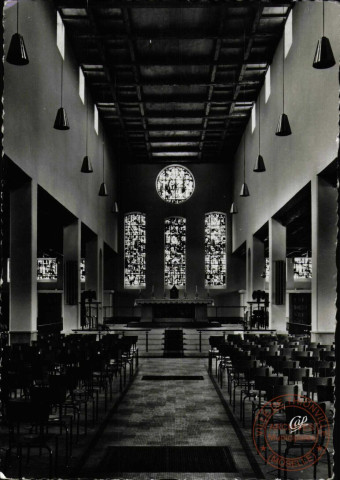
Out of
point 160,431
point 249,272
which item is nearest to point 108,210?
point 249,272

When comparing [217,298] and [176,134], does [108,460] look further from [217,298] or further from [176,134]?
[217,298]

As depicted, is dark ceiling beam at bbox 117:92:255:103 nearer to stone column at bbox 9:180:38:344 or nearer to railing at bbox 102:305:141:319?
stone column at bbox 9:180:38:344

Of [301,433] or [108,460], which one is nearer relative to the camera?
[301,433]

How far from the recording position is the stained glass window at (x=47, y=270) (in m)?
33.8

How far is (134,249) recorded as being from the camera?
3341 cm

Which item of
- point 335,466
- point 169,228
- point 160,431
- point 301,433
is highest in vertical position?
point 169,228

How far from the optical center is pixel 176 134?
29234 millimetres

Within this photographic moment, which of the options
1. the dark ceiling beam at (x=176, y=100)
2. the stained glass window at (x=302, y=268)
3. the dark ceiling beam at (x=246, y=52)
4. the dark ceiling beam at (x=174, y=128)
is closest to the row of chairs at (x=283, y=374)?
the dark ceiling beam at (x=246, y=52)

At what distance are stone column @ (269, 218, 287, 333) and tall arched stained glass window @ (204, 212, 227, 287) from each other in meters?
12.6

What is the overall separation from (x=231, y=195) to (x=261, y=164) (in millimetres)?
15298

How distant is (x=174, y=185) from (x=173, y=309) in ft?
34.4

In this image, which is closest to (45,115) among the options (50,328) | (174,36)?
(174,36)

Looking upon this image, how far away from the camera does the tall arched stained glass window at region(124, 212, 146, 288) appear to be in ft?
109

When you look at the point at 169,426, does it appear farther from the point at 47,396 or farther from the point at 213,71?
the point at 213,71
